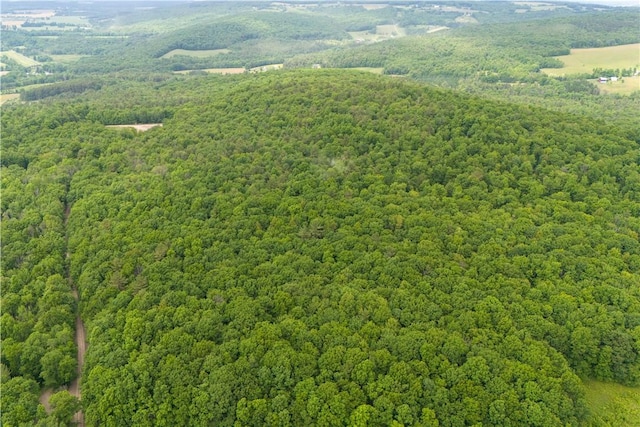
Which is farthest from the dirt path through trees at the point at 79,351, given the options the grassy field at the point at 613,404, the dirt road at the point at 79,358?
the grassy field at the point at 613,404

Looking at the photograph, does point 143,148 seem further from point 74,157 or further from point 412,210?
point 412,210

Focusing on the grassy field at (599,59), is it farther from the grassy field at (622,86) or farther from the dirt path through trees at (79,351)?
the dirt path through trees at (79,351)

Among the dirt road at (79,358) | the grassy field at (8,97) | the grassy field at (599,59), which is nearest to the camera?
the dirt road at (79,358)

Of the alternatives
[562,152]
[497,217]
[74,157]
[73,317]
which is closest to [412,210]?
[497,217]

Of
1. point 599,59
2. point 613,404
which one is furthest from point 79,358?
point 599,59

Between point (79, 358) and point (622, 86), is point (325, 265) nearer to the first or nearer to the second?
point (79, 358)

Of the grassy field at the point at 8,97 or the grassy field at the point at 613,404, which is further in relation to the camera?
the grassy field at the point at 8,97
